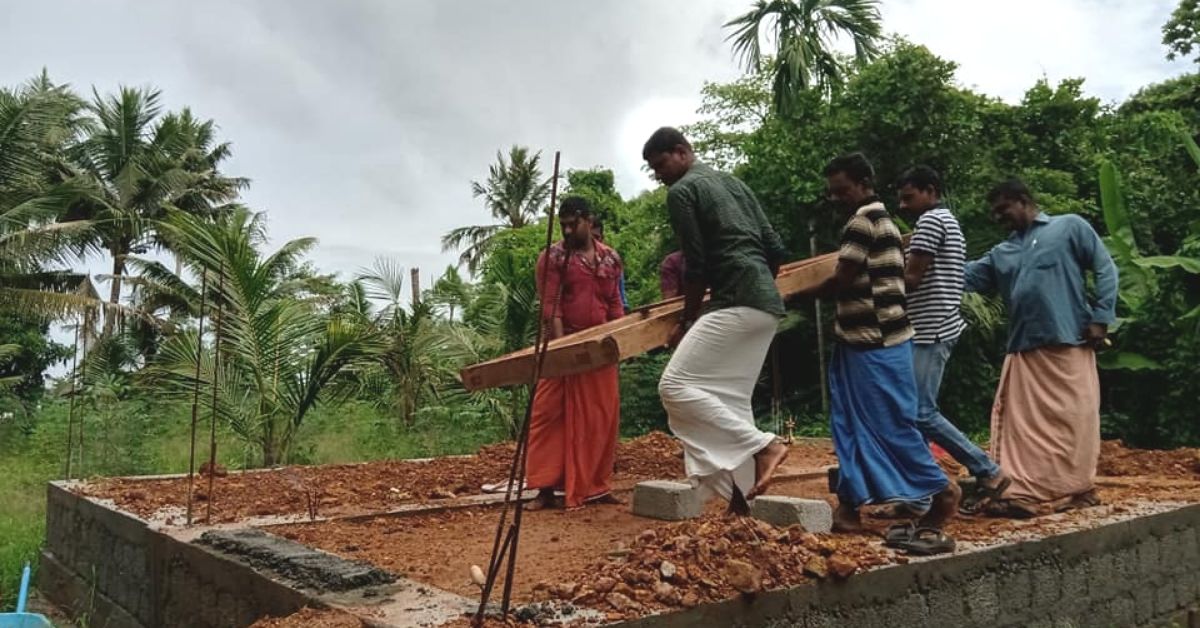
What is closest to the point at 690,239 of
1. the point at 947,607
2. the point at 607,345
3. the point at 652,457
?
the point at 607,345

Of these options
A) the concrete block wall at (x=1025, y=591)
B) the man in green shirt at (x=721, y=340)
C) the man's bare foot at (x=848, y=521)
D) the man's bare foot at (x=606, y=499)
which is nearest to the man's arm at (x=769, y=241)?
the man in green shirt at (x=721, y=340)

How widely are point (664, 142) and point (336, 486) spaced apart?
11.2 ft

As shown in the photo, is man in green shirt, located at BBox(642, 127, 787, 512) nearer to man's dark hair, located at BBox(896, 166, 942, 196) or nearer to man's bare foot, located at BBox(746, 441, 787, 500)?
man's bare foot, located at BBox(746, 441, 787, 500)

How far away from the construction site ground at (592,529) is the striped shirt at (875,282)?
84 centimetres

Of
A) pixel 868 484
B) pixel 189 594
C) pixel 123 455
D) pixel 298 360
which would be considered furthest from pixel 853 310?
pixel 123 455

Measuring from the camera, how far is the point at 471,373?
14.1 ft

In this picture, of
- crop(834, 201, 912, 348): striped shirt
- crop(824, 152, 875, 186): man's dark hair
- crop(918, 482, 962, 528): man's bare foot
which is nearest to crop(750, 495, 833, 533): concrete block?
crop(918, 482, 962, 528): man's bare foot

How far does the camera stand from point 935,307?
15.4ft

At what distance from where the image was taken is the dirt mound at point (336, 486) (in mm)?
5457

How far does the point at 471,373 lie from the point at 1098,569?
2952mm

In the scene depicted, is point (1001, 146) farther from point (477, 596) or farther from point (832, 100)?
point (477, 596)

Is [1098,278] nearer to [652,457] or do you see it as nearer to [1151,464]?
[1151,464]

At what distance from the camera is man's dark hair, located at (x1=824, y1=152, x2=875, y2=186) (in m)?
4.16

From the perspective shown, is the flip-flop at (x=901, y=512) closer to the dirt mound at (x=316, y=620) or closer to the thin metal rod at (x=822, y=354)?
the dirt mound at (x=316, y=620)
